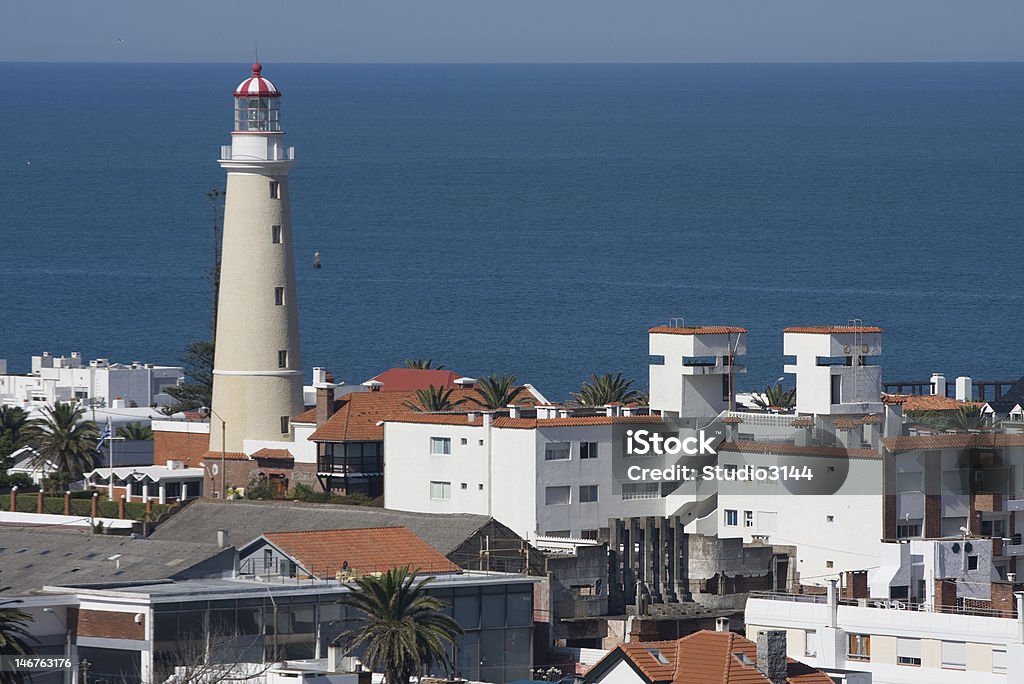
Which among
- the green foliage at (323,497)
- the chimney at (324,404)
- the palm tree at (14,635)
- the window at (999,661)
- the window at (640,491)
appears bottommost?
the window at (999,661)

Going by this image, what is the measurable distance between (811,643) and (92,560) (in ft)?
38.4

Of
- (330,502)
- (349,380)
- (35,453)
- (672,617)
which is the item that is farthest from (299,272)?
(672,617)

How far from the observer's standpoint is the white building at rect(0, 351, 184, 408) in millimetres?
99000

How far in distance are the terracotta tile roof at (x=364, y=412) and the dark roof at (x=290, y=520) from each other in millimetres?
9329

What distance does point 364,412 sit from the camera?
2697 inches

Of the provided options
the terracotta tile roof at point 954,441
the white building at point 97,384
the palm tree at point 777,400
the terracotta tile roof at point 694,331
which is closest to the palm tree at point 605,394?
the palm tree at point 777,400

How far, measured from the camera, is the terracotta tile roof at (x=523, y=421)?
60812 mm

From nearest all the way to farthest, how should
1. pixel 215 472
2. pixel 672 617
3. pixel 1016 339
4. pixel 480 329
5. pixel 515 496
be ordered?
pixel 672 617 → pixel 515 496 → pixel 215 472 → pixel 1016 339 → pixel 480 329

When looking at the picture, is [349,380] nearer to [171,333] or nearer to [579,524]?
[171,333]

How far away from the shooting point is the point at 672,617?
167 feet

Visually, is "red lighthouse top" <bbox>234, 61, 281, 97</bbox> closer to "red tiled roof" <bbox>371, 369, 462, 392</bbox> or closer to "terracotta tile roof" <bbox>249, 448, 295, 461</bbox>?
"terracotta tile roof" <bbox>249, 448, 295, 461</bbox>

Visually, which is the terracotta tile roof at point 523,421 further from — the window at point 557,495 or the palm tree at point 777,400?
the palm tree at point 777,400

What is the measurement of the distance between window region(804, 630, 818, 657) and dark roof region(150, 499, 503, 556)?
28.7 feet

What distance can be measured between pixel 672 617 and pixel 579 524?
400 inches
